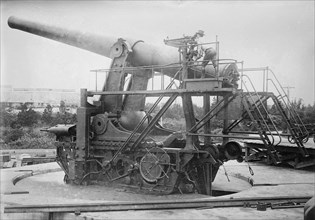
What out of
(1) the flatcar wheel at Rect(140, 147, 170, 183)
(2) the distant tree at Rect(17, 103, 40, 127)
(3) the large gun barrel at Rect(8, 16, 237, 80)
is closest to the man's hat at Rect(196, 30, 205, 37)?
(3) the large gun barrel at Rect(8, 16, 237, 80)

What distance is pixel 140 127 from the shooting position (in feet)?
32.5

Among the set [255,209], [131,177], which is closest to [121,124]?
[131,177]

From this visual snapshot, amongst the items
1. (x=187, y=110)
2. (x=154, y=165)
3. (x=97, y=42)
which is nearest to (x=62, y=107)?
(x=97, y=42)

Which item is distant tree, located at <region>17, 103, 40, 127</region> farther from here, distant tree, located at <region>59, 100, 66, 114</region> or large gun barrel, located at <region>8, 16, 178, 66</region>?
large gun barrel, located at <region>8, 16, 178, 66</region>

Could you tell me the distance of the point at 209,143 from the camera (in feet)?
30.7

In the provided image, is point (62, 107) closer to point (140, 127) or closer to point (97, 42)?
point (97, 42)

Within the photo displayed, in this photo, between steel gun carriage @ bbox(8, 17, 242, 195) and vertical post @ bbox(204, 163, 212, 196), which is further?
vertical post @ bbox(204, 163, 212, 196)

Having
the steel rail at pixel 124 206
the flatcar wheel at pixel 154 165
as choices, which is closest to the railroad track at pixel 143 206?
the steel rail at pixel 124 206

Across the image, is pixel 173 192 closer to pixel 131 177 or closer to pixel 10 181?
pixel 131 177

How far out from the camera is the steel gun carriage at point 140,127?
29.3 feet

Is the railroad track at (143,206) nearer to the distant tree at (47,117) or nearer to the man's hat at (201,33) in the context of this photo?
the man's hat at (201,33)

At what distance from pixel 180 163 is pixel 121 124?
6.60 ft

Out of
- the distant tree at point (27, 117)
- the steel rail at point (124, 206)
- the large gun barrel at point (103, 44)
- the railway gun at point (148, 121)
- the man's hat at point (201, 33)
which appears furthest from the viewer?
the distant tree at point (27, 117)

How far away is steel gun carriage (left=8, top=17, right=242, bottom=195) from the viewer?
29.3 feet
